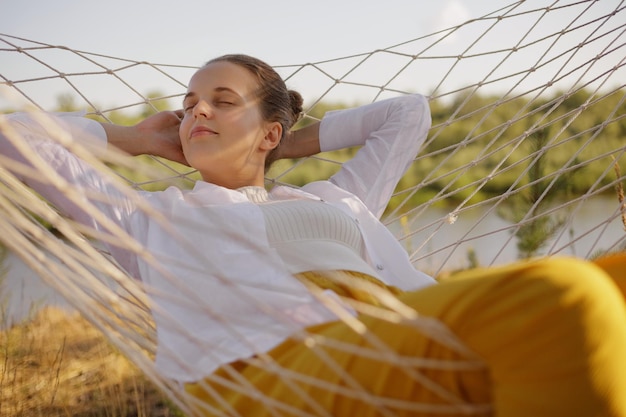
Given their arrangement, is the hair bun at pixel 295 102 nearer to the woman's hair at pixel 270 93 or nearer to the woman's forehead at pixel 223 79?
the woman's hair at pixel 270 93

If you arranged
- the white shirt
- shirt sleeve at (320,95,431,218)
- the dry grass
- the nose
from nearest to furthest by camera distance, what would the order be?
1. the white shirt
2. the nose
3. shirt sleeve at (320,95,431,218)
4. the dry grass

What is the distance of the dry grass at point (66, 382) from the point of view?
5.98ft

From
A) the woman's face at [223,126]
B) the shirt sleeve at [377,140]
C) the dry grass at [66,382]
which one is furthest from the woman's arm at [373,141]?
the dry grass at [66,382]

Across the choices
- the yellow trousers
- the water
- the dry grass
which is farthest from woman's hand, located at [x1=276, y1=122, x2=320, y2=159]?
the water

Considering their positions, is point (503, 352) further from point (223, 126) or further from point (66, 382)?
point (66, 382)

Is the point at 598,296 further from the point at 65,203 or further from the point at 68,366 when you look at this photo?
the point at 68,366

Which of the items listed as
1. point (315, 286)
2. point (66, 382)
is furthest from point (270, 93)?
point (66, 382)

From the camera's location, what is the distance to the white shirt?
3.38ft

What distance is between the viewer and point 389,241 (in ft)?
4.75

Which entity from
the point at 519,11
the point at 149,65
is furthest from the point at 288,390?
the point at 519,11

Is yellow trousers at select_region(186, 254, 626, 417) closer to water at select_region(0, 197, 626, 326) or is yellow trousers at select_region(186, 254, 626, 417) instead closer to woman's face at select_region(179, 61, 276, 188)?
woman's face at select_region(179, 61, 276, 188)

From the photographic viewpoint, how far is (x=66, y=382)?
2.09 m

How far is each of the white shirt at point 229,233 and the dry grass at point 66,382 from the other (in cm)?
55

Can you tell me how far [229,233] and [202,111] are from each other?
2.22 ft
